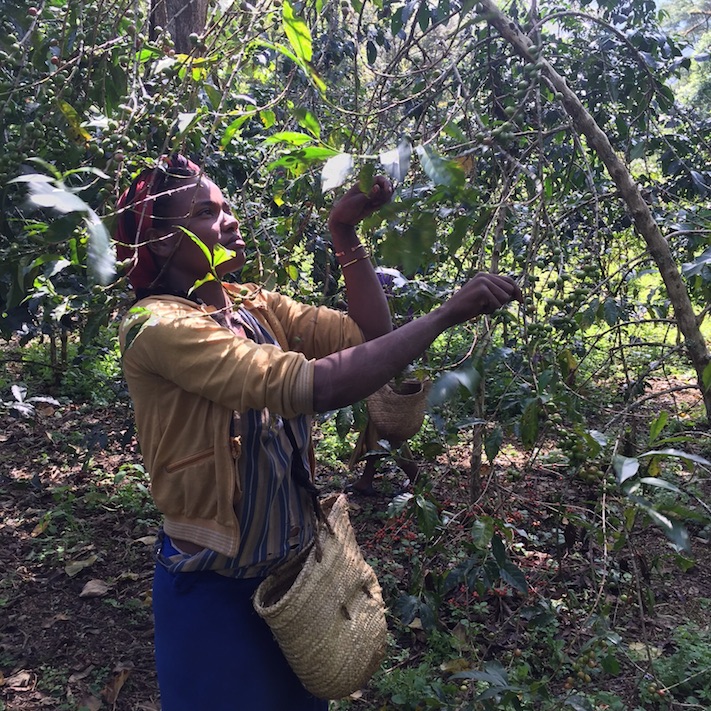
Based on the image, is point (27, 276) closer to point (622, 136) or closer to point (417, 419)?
point (622, 136)

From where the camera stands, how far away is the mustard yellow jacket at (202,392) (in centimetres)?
131

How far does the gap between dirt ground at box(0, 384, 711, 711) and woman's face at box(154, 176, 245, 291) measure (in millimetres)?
944

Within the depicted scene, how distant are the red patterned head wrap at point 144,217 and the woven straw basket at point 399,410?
220cm

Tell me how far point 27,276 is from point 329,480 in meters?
3.33

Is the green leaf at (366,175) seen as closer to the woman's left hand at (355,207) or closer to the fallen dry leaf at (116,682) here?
the woman's left hand at (355,207)

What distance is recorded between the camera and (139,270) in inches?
61.3

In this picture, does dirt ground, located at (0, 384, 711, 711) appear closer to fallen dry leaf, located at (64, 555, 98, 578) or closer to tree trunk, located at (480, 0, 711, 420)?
fallen dry leaf, located at (64, 555, 98, 578)

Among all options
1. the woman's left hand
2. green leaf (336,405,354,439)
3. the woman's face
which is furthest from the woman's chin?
green leaf (336,405,354,439)

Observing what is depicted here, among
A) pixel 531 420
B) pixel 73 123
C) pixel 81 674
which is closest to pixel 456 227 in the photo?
pixel 531 420

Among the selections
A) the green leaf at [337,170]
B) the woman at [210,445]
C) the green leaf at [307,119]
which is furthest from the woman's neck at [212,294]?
the green leaf at [337,170]

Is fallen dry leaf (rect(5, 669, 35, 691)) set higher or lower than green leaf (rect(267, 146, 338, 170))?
lower

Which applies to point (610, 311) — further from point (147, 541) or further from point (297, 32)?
point (147, 541)

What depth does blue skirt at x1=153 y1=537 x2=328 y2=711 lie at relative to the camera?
5.19 feet

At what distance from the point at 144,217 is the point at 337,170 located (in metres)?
0.59
